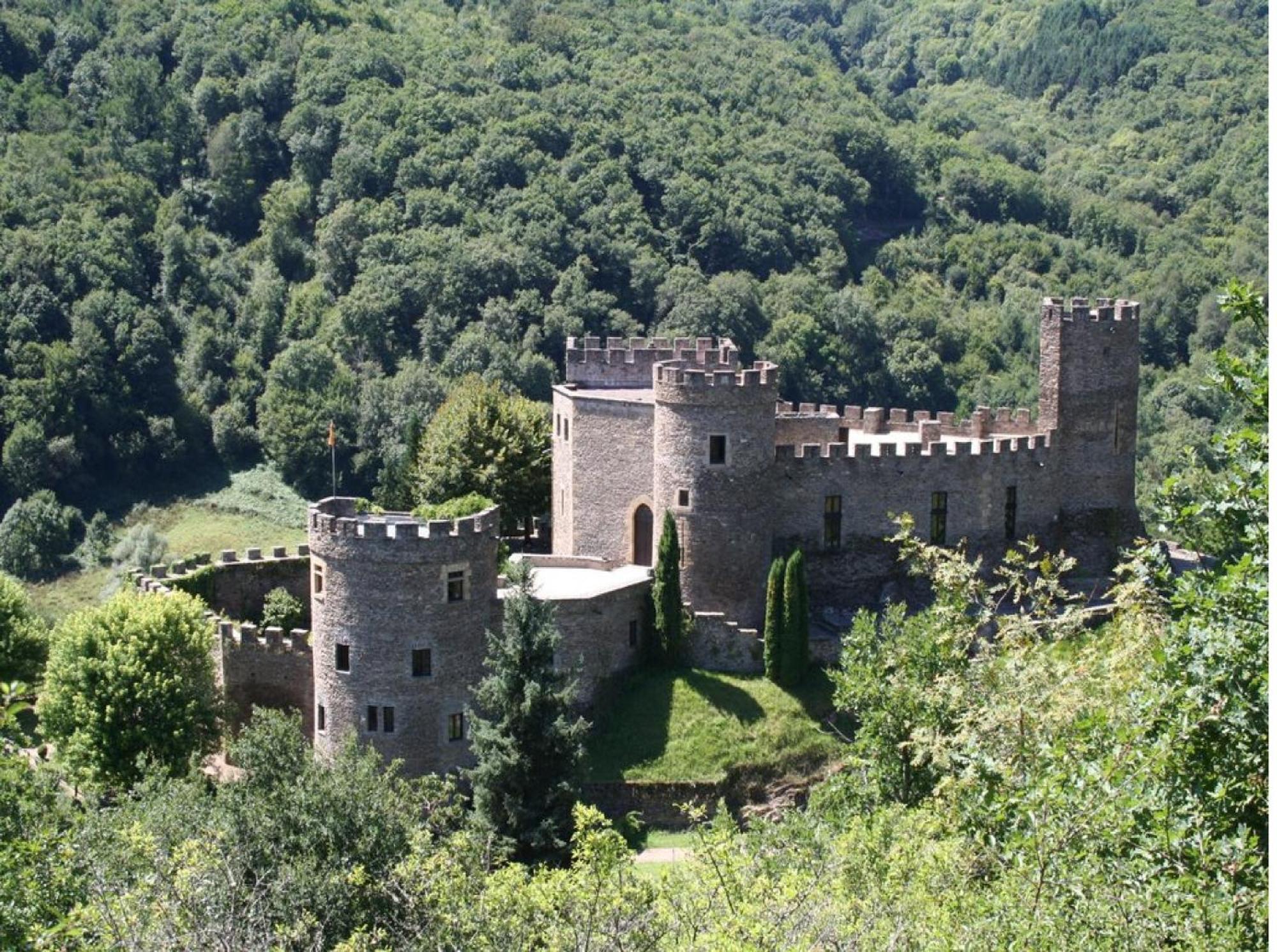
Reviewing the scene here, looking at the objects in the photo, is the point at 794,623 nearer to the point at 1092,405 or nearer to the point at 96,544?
the point at 1092,405

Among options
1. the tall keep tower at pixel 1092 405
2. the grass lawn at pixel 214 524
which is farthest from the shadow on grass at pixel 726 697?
the grass lawn at pixel 214 524

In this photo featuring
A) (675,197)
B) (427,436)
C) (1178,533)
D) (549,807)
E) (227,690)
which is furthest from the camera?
(675,197)

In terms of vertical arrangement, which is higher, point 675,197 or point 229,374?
point 675,197

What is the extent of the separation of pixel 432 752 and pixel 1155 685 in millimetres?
25368

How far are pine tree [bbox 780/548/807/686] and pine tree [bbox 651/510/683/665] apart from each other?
2602mm

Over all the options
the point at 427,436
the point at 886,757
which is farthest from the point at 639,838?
the point at 427,436

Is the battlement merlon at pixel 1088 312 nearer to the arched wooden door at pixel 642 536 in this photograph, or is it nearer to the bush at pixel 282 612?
the arched wooden door at pixel 642 536

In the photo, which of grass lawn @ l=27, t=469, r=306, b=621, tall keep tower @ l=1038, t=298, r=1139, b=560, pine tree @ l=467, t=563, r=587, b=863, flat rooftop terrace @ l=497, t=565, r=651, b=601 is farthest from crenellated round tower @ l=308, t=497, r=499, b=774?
grass lawn @ l=27, t=469, r=306, b=621

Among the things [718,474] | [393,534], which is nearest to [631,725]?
[718,474]

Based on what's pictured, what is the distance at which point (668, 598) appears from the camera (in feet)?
173

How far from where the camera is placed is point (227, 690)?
2057 inches

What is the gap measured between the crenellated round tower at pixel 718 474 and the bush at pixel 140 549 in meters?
31.6

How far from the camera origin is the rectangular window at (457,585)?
162 feet

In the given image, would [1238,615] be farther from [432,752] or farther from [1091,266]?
[1091,266]
